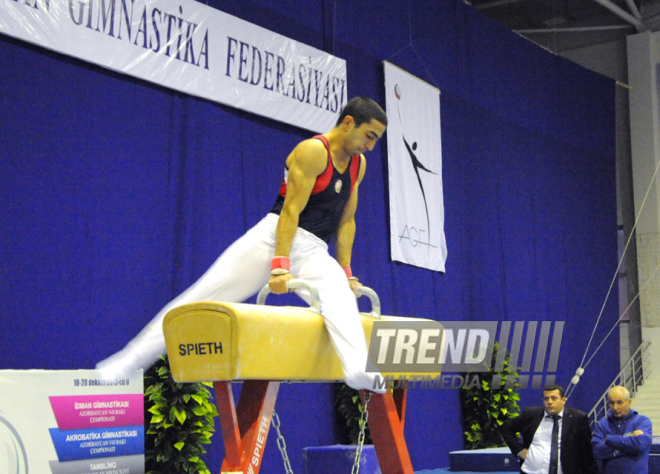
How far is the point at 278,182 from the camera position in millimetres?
7414

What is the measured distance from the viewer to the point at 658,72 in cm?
1365

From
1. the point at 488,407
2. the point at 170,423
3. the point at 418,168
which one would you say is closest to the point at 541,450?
the point at 170,423

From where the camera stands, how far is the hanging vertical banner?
28.4 feet

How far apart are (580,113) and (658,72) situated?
2110mm

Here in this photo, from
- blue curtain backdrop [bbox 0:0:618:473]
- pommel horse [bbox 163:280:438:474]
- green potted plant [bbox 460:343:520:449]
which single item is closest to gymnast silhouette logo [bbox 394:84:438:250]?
blue curtain backdrop [bbox 0:0:618:473]

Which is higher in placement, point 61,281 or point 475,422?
point 61,281

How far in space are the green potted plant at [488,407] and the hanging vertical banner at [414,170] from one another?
1468 mm

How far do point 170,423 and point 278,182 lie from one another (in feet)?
9.05

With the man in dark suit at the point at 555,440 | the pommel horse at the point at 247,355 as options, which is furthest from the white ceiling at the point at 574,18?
the pommel horse at the point at 247,355

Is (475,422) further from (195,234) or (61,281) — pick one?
(61,281)

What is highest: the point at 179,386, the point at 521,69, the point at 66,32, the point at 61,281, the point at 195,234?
the point at 521,69

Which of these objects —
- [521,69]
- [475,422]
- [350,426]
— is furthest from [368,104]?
[521,69]

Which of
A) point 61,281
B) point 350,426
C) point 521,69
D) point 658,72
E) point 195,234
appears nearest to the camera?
point 61,281

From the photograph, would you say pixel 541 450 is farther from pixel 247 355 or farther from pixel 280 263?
pixel 247 355
